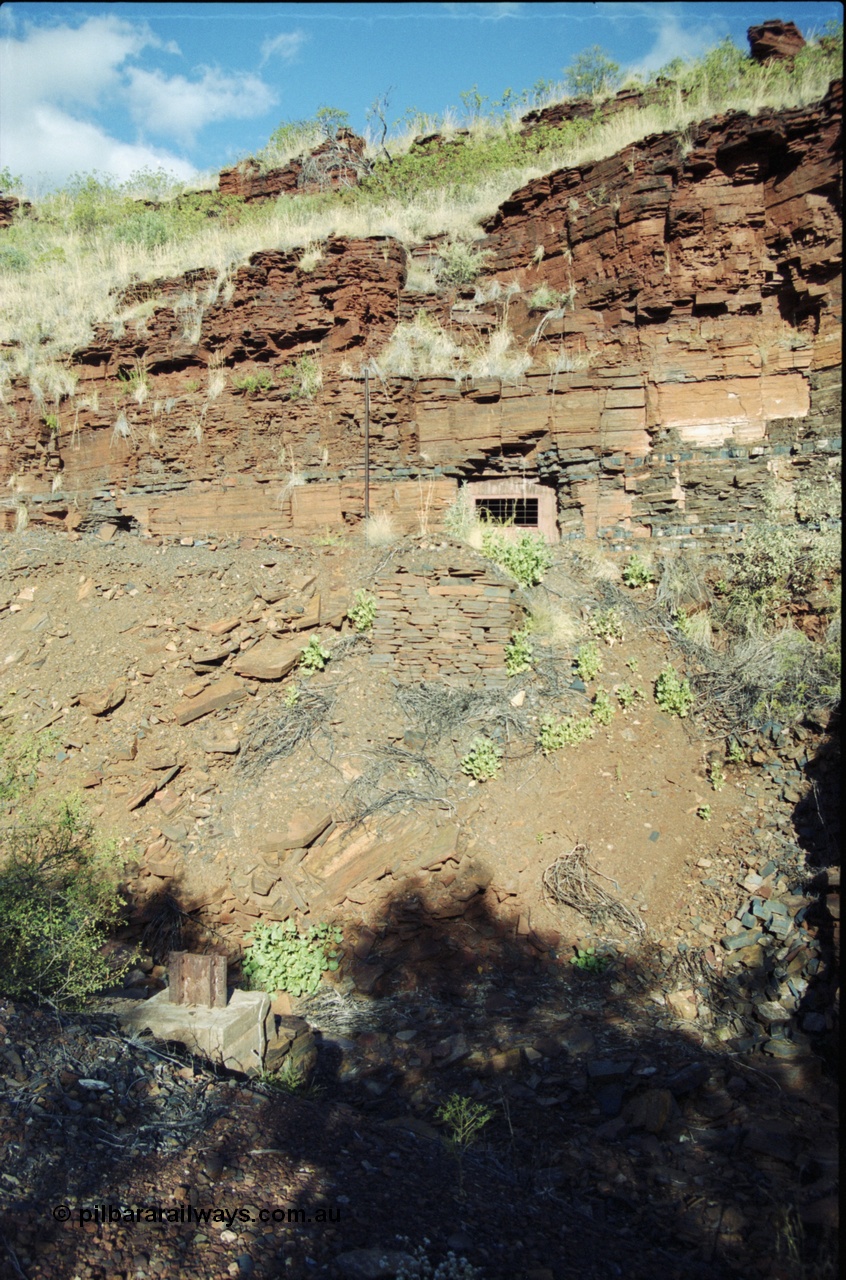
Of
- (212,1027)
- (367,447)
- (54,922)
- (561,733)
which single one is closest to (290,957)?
(212,1027)

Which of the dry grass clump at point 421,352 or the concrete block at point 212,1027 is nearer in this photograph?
the concrete block at point 212,1027

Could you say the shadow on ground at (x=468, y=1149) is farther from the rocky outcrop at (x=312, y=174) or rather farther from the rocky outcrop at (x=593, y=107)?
the rocky outcrop at (x=312, y=174)

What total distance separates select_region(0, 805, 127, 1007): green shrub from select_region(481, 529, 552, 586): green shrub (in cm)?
584

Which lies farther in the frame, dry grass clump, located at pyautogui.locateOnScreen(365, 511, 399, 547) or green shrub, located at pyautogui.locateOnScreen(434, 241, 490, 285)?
green shrub, located at pyautogui.locateOnScreen(434, 241, 490, 285)

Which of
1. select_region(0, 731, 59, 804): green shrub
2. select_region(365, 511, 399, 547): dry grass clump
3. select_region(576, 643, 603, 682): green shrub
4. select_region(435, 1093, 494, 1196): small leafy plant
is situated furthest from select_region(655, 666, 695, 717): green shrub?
select_region(0, 731, 59, 804): green shrub

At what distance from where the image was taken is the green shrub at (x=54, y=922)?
17.0 feet

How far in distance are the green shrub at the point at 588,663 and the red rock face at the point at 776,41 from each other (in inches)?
476

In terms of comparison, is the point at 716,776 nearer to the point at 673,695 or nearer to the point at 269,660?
the point at 673,695

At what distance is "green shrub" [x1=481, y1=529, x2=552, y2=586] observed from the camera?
9.68 m

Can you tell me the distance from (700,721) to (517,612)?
244 centimetres

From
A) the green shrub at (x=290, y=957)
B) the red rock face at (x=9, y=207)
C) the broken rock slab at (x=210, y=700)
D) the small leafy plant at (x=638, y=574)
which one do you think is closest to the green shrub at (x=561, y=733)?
the small leafy plant at (x=638, y=574)

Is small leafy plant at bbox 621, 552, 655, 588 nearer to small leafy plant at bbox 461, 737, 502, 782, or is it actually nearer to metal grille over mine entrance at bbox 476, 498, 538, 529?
metal grille over mine entrance at bbox 476, 498, 538, 529

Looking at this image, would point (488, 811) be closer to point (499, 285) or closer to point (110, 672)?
point (110, 672)

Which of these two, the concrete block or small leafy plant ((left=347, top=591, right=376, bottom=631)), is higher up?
small leafy plant ((left=347, top=591, right=376, bottom=631))
